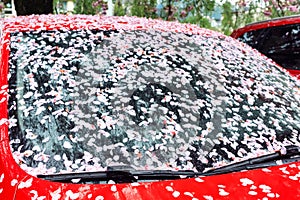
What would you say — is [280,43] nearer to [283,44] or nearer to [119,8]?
[283,44]

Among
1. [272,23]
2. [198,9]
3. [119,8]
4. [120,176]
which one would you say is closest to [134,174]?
[120,176]

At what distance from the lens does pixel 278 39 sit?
15.8ft

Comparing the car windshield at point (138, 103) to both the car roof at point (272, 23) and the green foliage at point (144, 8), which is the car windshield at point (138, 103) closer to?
the car roof at point (272, 23)

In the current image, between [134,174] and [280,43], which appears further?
[280,43]

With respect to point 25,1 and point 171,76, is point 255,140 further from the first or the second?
point 25,1

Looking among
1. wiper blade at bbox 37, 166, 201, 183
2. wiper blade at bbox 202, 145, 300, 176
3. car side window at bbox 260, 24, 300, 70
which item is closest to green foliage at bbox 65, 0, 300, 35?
car side window at bbox 260, 24, 300, 70

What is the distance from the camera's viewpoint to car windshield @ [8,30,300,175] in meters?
1.80

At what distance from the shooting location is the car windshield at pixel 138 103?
1798 mm

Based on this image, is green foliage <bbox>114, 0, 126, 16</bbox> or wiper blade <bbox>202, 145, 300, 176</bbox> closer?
wiper blade <bbox>202, 145, 300, 176</bbox>

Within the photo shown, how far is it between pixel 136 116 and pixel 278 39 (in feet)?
10.7

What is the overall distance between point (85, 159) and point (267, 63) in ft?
4.82

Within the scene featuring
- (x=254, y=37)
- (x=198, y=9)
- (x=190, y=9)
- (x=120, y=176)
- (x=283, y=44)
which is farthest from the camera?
(x=190, y=9)

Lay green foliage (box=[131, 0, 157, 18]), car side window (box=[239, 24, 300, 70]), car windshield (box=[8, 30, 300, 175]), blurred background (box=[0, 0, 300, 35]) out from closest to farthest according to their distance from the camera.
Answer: car windshield (box=[8, 30, 300, 175]) → car side window (box=[239, 24, 300, 70]) → blurred background (box=[0, 0, 300, 35]) → green foliage (box=[131, 0, 157, 18])

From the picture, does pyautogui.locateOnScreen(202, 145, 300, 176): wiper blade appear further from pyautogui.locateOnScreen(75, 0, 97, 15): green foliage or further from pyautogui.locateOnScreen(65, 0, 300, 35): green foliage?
pyautogui.locateOnScreen(75, 0, 97, 15): green foliage
